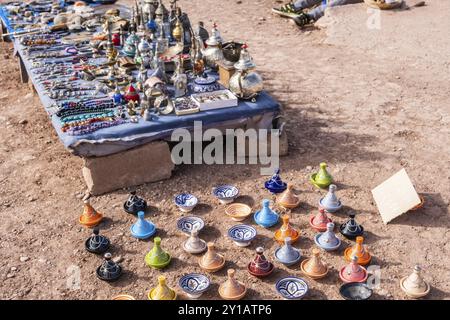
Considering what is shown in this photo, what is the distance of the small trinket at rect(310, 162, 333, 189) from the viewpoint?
556 centimetres

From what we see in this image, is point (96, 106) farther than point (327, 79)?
No

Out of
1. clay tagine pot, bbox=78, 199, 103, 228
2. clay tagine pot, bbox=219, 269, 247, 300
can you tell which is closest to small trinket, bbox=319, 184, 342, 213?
clay tagine pot, bbox=219, 269, 247, 300

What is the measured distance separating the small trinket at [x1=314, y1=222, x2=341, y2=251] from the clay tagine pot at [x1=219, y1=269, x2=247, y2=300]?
2.94ft

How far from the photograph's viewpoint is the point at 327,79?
8398 mm

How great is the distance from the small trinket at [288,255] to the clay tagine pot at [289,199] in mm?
773

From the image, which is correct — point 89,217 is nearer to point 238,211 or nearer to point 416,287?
point 238,211

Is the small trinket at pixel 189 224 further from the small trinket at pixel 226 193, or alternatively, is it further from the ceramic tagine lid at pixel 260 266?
the ceramic tagine lid at pixel 260 266

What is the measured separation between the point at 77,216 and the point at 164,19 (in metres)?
3.54

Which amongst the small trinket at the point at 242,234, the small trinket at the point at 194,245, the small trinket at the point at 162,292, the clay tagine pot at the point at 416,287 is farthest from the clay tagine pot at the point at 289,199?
the small trinket at the point at 162,292

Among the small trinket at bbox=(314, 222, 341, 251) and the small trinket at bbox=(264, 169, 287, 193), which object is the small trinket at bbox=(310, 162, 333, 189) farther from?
the small trinket at bbox=(314, 222, 341, 251)

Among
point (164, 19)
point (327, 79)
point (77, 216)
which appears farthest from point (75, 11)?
point (77, 216)

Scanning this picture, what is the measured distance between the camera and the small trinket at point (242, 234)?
15.7 feet

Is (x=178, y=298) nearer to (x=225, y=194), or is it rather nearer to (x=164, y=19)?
(x=225, y=194)

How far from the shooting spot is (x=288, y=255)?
4492mm
